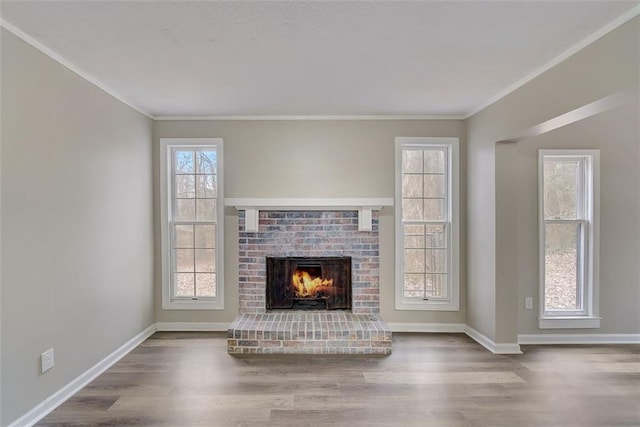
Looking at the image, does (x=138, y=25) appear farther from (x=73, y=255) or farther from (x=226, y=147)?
(x=226, y=147)

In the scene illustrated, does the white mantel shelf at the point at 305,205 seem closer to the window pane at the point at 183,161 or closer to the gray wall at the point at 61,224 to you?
the window pane at the point at 183,161

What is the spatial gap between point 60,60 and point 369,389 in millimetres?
3447

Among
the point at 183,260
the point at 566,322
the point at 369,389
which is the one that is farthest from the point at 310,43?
the point at 566,322

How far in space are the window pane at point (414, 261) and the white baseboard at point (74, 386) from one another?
10.3ft

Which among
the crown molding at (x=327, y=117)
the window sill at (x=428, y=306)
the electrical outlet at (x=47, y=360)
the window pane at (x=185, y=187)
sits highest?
the crown molding at (x=327, y=117)

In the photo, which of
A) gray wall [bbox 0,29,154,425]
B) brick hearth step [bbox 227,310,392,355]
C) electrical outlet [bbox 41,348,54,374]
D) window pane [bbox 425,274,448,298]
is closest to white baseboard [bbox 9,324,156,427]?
gray wall [bbox 0,29,154,425]

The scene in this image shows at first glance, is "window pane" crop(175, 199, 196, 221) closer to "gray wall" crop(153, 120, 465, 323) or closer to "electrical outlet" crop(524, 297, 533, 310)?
"gray wall" crop(153, 120, 465, 323)

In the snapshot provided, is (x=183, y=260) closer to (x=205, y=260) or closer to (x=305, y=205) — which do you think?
(x=205, y=260)

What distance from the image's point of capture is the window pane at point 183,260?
4.16 metres

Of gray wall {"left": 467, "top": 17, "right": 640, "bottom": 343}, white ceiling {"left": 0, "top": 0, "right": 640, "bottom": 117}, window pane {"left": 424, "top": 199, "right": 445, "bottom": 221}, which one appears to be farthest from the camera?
window pane {"left": 424, "top": 199, "right": 445, "bottom": 221}

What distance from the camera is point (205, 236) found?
4148 mm

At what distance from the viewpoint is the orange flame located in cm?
413

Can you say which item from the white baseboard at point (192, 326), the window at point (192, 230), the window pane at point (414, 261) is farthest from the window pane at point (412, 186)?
the white baseboard at point (192, 326)

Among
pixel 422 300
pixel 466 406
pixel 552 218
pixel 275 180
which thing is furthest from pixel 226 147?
pixel 552 218
